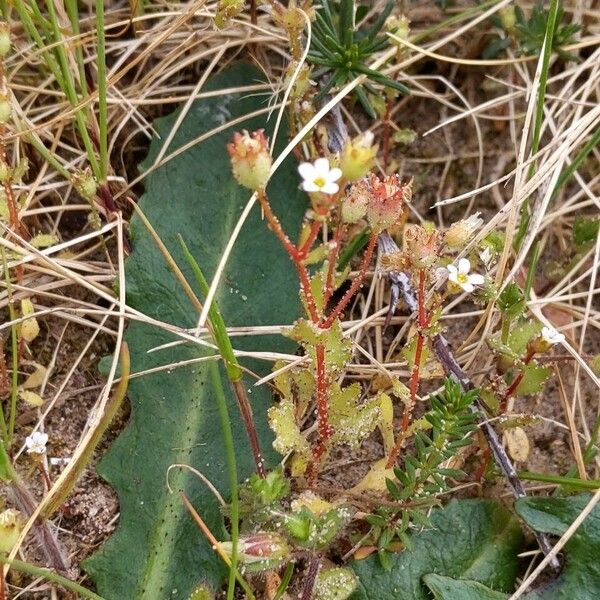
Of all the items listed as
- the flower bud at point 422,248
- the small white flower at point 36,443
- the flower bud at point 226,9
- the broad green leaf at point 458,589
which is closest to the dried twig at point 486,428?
the broad green leaf at point 458,589

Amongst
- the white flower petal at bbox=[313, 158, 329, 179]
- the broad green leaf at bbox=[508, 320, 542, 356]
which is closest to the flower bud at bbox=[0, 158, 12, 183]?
the white flower petal at bbox=[313, 158, 329, 179]

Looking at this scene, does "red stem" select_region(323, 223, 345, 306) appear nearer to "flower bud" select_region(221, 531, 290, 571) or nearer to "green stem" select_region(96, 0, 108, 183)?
"flower bud" select_region(221, 531, 290, 571)

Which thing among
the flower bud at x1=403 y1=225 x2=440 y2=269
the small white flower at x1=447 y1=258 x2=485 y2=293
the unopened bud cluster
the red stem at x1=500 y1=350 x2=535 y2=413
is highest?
the unopened bud cluster

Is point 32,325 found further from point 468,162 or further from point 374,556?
point 468,162

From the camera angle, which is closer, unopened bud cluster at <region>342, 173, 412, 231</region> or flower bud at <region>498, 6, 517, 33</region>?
unopened bud cluster at <region>342, 173, 412, 231</region>

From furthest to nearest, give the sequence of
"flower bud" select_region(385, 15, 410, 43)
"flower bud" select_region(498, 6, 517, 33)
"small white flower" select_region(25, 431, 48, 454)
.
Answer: "flower bud" select_region(498, 6, 517, 33), "flower bud" select_region(385, 15, 410, 43), "small white flower" select_region(25, 431, 48, 454)

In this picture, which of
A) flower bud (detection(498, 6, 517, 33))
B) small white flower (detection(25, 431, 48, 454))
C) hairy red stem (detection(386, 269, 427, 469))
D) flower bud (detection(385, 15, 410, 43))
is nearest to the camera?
hairy red stem (detection(386, 269, 427, 469))

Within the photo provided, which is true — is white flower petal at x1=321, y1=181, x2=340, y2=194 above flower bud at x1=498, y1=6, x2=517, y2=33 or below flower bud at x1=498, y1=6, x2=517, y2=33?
above

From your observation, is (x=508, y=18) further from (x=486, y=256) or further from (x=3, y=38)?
(x=3, y=38)
